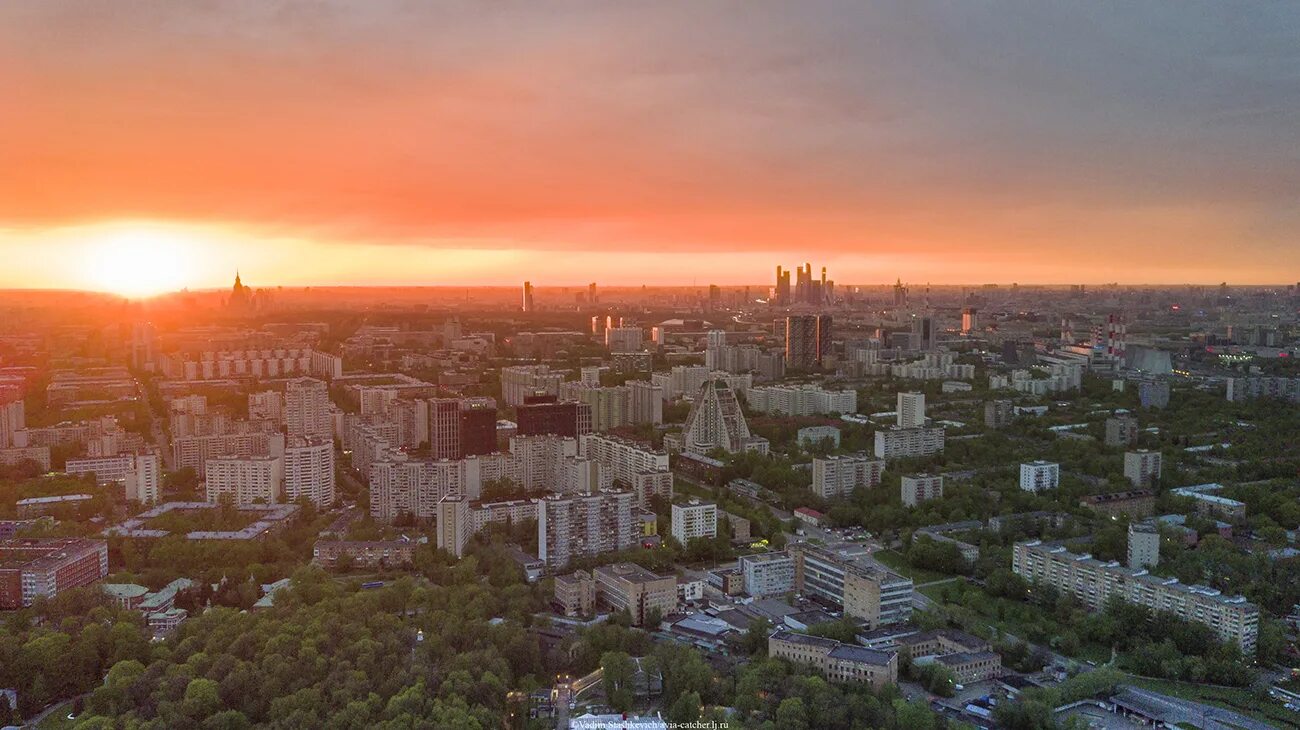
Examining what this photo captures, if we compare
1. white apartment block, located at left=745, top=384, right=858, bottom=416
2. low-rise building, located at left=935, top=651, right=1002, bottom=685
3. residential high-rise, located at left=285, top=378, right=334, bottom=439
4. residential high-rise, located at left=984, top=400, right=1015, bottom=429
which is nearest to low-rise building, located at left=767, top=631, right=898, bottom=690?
low-rise building, located at left=935, top=651, right=1002, bottom=685

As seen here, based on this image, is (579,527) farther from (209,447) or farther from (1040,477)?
(209,447)

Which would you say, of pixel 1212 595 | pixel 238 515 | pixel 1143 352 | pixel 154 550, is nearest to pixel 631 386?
pixel 238 515

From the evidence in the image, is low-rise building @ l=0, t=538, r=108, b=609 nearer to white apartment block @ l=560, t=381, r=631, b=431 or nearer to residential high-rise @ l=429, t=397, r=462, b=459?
residential high-rise @ l=429, t=397, r=462, b=459

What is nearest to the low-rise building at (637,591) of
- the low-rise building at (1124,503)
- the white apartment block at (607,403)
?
the low-rise building at (1124,503)

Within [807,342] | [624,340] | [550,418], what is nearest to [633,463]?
[550,418]

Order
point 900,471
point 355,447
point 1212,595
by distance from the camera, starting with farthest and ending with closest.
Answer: point 355,447, point 900,471, point 1212,595

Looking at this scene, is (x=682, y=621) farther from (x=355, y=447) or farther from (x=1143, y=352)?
(x=1143, y=352)
